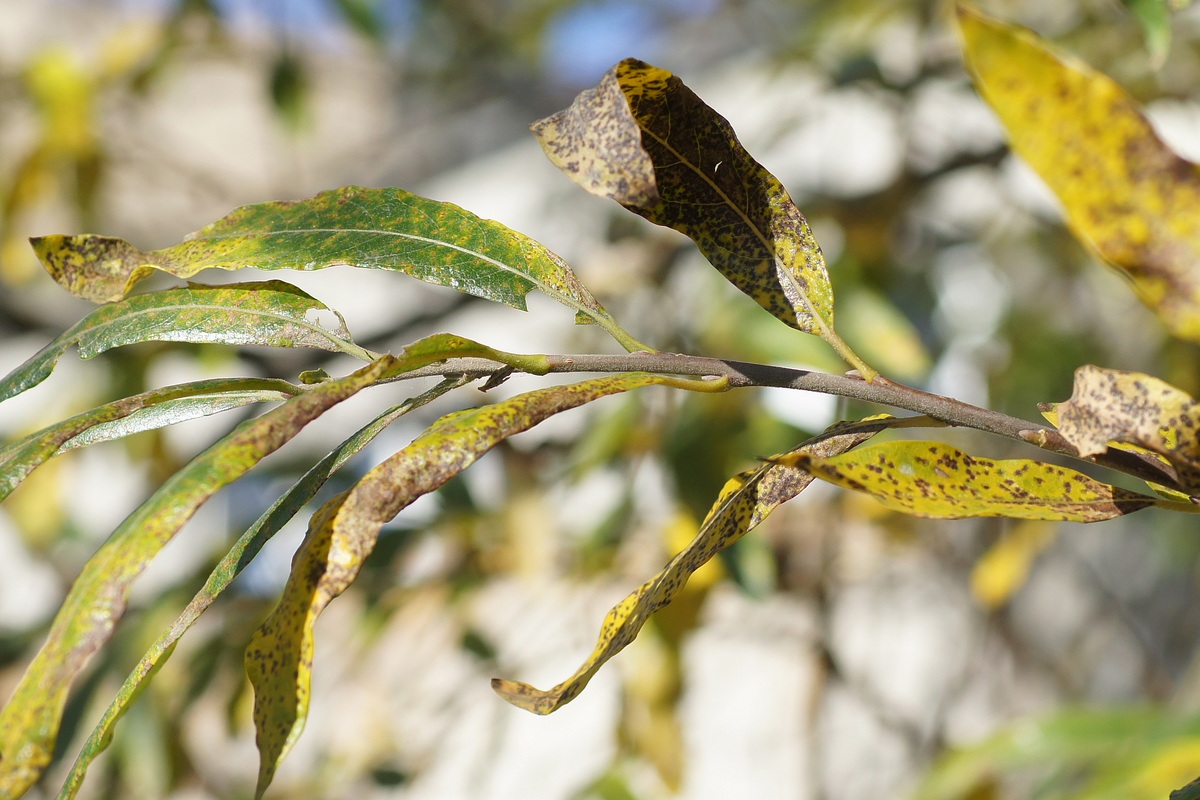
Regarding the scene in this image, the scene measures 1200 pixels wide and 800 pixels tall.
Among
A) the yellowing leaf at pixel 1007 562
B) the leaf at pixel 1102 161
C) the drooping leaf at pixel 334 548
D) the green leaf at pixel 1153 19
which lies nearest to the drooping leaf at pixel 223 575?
the drooping leaf at pixel 334 548

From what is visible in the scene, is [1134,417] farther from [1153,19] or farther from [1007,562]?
[1007,562]

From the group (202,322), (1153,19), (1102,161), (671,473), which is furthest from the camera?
(671,473)

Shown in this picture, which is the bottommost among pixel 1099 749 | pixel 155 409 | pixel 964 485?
pixel 1099 749

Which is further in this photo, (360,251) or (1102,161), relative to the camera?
(360,251)

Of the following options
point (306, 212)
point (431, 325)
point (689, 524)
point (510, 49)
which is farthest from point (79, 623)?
point (510, 49)

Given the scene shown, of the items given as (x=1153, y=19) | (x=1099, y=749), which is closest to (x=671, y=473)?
(x=1099, y=749)

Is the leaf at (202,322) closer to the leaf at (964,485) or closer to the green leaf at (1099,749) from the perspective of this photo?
the leaf at (964,485)

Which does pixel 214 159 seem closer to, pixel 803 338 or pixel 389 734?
pixel 389 734
